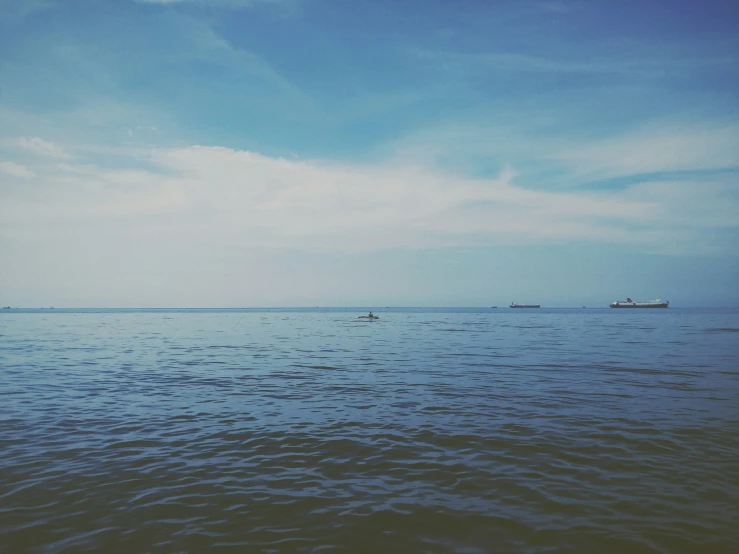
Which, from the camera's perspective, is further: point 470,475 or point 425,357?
point 425,357

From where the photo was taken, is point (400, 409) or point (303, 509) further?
point (400, 409)

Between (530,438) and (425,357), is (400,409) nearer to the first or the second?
(530,438)

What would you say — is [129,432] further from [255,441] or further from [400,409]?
[400,409]

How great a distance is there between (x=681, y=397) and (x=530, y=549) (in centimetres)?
1572

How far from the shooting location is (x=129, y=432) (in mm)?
13484

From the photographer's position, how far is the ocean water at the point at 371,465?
24.6 feet

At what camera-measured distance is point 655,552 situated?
697 cm

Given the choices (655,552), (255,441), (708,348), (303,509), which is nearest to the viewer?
(655,552)

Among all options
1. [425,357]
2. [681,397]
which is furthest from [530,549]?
[425,357]

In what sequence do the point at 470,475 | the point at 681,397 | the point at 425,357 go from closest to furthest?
the point at 470,475
the point at 681,397
the point at 425,357

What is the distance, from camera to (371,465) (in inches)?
421

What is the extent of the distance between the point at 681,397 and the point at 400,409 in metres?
12.6

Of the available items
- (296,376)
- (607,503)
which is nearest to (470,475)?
(607,503)

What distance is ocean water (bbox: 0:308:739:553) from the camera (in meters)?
7.48
